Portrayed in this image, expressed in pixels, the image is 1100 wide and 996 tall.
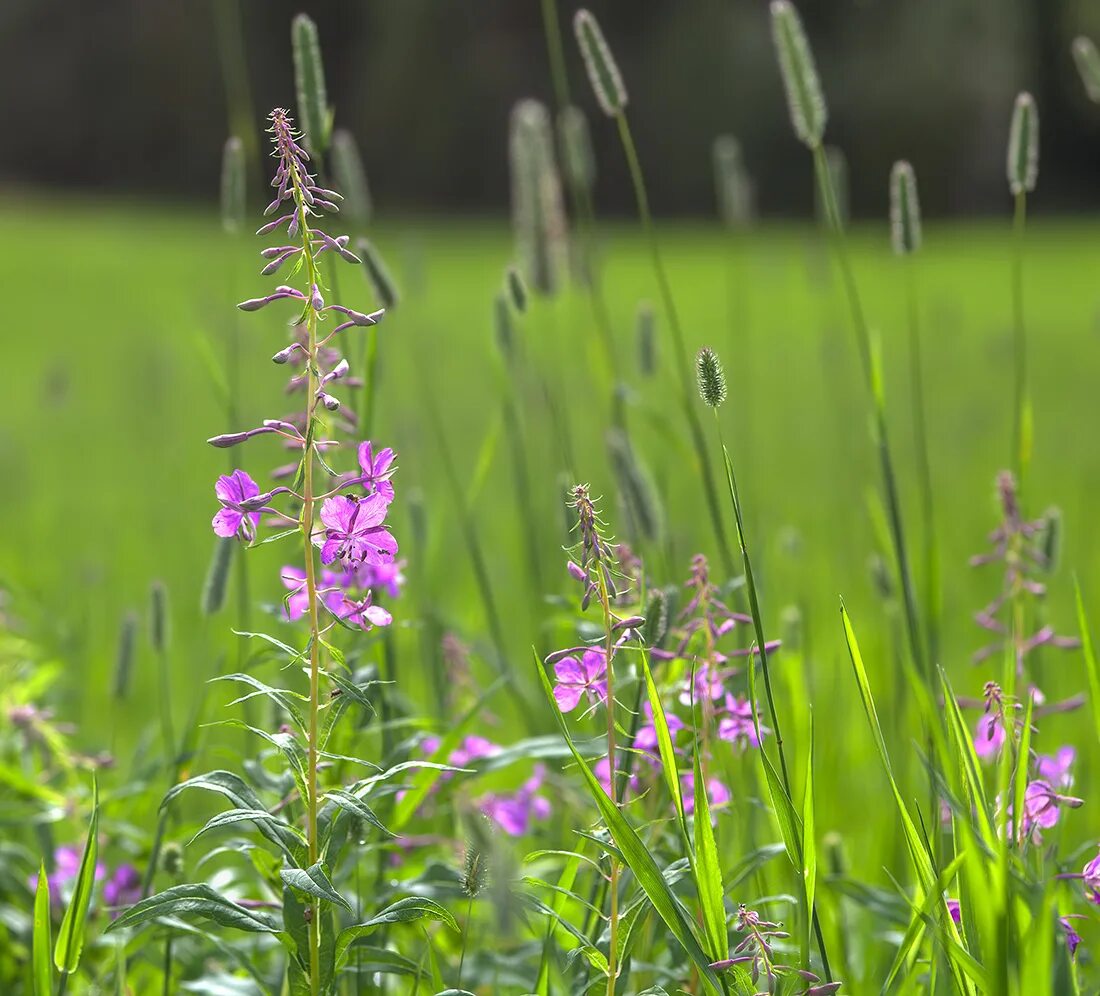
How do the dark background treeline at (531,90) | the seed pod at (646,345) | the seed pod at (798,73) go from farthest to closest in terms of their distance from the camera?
1. the dark background treeline at (531,90)
2. the seed pod at (646,345)
3. the seed pod at (798,73)

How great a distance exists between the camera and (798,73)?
964mm

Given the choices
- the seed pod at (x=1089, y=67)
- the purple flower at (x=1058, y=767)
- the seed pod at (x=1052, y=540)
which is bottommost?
the purple flower at (x=1058, y=767)

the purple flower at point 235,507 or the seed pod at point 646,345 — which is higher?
the purple flower at point 235,507

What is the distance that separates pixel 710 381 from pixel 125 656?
57 centimetres

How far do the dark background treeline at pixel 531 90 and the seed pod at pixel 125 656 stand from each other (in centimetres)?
1168

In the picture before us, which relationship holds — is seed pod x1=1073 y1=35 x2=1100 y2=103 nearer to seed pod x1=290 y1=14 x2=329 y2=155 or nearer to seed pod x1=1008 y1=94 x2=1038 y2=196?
seed pod x1=1008 y1=94 x2=1038 y2=196

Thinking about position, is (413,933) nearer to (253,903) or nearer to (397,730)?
(397,730)

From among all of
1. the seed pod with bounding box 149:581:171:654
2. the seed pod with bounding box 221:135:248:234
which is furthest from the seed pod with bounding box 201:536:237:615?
the seed pod with bounding box 221:135:248:234

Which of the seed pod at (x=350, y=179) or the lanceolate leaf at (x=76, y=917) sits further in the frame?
the seed pod at (x=350, y=179)

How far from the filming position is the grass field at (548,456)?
1429 mm

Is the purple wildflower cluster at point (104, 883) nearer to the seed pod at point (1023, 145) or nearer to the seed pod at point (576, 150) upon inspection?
the seed pod at point (576, 150)

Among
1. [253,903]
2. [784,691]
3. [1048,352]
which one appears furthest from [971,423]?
[253,903]

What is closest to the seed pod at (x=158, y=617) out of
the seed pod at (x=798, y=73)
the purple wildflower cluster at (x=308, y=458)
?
the purple wildflower cluster at (x=308, y=458)

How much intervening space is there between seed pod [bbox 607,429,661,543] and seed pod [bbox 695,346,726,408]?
0.88 ft
